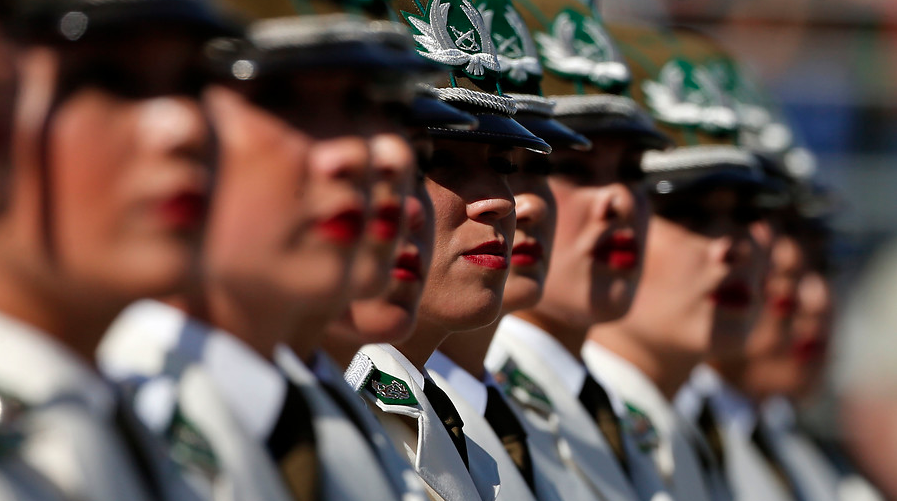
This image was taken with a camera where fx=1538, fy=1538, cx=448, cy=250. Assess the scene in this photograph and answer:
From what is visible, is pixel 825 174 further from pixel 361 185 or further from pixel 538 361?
pixel 361 185

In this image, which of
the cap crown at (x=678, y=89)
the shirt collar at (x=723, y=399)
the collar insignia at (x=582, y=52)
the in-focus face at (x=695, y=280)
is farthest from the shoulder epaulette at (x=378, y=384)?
the shirt collar at (x=723, y=399)

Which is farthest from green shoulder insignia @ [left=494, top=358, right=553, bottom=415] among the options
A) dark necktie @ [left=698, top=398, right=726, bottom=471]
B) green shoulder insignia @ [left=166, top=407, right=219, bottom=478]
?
green shoulder insignia @ [left=166, top=407, right=219, bottom=478]

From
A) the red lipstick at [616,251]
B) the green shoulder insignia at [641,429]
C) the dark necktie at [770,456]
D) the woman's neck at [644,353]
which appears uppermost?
the red lipstick at [616,251]

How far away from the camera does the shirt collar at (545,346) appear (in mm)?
4609

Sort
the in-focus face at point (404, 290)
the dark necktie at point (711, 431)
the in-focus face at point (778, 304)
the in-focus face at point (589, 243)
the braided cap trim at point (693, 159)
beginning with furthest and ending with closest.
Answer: the in-focus face at point (778, 304), the dark necktie at point (711, 431), the braided cap trim at point (693, 159), the in-focus face at point (589, 243), the in-focus face at point (404, 290)

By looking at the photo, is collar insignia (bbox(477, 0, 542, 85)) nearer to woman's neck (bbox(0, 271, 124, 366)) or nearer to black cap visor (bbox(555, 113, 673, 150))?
black cap visor (bbox(555, 113, 673, 150))

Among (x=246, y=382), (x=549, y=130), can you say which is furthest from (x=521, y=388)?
(x=246, y=382)

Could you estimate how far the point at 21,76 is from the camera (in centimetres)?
191

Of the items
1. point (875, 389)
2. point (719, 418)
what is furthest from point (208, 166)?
point (875, 389)

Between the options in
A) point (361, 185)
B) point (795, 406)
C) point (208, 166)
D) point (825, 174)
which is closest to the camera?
point (208, 166)

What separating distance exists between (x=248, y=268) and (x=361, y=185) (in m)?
0.25

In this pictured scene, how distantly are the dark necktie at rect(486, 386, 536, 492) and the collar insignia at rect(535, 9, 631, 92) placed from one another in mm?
1181

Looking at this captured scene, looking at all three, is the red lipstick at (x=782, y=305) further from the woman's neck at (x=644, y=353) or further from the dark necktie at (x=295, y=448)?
the dark necktie at (x=295, y=448)

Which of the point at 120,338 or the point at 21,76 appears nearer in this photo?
the point at 21,76
